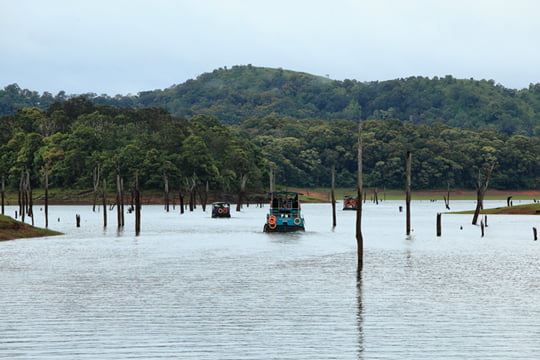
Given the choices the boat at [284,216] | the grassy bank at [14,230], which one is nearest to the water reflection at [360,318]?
the grassy bank at [14,230]

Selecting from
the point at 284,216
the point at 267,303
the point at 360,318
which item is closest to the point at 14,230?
the point at 284,216

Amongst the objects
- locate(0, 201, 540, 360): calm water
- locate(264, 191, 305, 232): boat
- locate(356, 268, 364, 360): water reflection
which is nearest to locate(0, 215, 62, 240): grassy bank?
locate(0, 201, 540, 360): calm water

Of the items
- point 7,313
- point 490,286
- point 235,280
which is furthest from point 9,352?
point 490,286

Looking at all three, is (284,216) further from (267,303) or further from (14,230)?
(267,303)

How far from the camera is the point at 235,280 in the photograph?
34656mm

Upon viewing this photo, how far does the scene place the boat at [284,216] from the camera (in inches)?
2837

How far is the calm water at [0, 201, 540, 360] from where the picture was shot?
752 inches

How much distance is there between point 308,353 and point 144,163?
155699mm

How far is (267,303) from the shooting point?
27.1 metres

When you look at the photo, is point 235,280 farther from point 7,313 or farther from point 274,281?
point 7,313

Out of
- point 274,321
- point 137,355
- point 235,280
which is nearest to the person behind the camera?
point 137,355

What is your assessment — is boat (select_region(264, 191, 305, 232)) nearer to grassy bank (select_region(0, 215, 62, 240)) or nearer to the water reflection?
grassy bank (select_region(0, 215, 62, 240))

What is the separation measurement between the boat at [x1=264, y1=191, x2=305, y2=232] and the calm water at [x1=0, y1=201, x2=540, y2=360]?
700 inches

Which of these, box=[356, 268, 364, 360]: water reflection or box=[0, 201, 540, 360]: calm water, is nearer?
box=[356, 268, 364, 360]: water reflection
